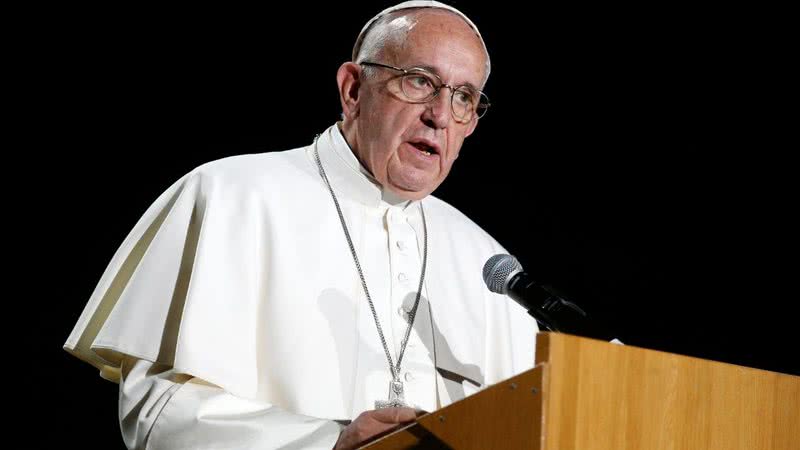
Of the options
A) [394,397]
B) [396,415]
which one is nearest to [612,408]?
[396,415]

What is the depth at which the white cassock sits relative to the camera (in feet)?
7.86

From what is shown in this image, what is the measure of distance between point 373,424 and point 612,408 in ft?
1.96

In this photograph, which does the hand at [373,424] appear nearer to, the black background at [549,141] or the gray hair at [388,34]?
the gray hair at [388,34]

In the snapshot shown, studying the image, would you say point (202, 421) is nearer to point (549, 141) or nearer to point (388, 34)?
point (388, 34)

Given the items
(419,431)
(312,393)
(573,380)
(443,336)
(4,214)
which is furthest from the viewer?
(4,214)

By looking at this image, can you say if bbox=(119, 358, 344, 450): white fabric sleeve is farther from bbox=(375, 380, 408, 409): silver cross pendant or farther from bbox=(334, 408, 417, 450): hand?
bbox=(375, 380, 408, 409): silver cross pendant

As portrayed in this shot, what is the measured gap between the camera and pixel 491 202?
4.37 meters

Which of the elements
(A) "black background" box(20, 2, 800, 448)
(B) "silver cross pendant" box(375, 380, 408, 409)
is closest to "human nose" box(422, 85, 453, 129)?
(B) "silver cross pendant" box(375, 380, 408, 409)

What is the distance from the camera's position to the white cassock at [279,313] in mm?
2396

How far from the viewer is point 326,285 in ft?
9.18

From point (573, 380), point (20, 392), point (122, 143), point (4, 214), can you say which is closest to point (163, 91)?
point (122, 143)

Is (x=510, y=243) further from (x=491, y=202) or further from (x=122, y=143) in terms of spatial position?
(x=122, y=143)

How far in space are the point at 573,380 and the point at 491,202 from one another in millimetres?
2850

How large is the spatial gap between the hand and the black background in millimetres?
1722
